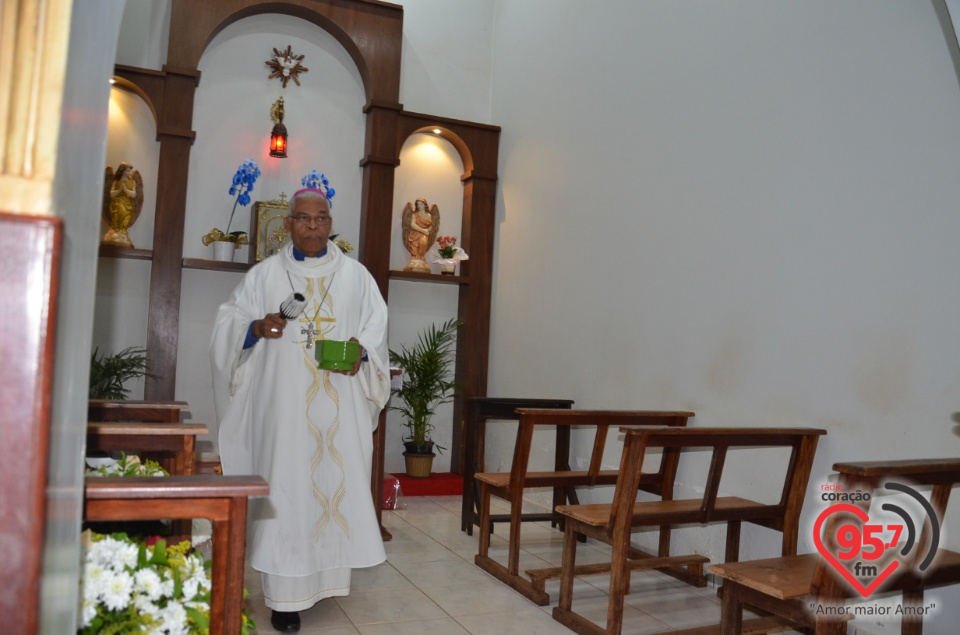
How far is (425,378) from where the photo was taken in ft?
21.0

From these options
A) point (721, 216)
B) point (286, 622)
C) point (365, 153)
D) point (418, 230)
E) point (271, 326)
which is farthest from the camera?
point (418, 230)

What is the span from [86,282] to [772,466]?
3.48 metres

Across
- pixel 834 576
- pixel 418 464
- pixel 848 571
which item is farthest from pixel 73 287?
pixel 418 464

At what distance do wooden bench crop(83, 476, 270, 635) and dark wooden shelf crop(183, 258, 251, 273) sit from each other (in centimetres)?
468

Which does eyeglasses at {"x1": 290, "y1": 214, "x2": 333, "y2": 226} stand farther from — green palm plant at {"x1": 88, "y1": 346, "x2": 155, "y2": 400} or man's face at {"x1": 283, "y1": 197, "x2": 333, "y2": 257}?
green palm plant at {"x1": 88, "y1": 346, "x2": 155, "y2": 400}

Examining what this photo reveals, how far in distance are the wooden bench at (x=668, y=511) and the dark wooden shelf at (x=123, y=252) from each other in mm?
3927

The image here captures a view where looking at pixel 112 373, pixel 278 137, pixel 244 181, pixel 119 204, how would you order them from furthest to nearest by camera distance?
pixel 278 137
pixel 244 181
pixel 119 204
pixel 112 373

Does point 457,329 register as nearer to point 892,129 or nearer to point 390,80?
point 390,80

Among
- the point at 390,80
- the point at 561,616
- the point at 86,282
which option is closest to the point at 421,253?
the point at 390,80

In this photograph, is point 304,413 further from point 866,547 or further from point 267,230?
point 267,230

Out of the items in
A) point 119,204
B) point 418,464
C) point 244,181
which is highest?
→ point 244,181

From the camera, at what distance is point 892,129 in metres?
3.38

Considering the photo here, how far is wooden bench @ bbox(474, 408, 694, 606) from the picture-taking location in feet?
13.1

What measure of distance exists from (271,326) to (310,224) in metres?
0.52
